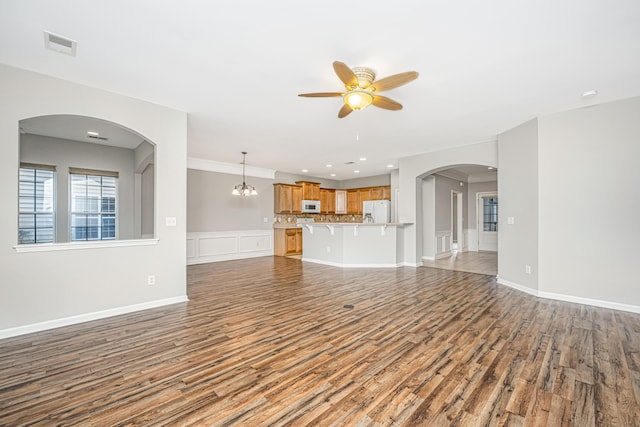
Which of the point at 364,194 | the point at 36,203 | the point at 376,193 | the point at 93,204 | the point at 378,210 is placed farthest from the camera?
the point at 364,194

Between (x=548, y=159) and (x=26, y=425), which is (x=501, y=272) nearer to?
(x=548, y=159)

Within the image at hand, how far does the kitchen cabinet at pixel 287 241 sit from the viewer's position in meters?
8.74

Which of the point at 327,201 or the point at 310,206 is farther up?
the point at 327,201

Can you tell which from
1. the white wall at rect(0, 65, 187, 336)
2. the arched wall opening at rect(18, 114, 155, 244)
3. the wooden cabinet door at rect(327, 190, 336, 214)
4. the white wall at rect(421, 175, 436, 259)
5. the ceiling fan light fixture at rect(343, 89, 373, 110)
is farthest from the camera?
the wooden cabinet door at rect(327, 190, 336, 214)

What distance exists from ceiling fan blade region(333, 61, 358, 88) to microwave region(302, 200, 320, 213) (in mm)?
6902

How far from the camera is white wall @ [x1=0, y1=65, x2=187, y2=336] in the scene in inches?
112

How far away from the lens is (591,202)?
3.85m

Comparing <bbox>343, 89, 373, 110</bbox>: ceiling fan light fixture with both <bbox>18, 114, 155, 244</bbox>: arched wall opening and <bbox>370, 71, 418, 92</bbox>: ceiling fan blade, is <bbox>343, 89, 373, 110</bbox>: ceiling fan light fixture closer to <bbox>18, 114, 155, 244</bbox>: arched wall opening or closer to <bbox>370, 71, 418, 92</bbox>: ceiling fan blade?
<bbox>370, 71, 418, 92</bbox>: ceiling fan blade

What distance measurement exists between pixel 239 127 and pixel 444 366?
4406 mm

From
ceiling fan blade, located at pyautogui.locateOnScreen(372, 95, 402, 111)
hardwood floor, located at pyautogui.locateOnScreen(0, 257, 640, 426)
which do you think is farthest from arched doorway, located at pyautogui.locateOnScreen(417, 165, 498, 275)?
ceiling fan blade, located at pyautogui.locateOnScreen(372, 95, 402, 111)

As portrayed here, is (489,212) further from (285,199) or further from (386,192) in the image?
(285,199)

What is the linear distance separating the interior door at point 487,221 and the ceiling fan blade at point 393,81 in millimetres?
8574

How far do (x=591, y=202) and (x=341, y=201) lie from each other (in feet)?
24.5

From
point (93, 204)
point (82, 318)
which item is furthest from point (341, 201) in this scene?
point (82, 318)
